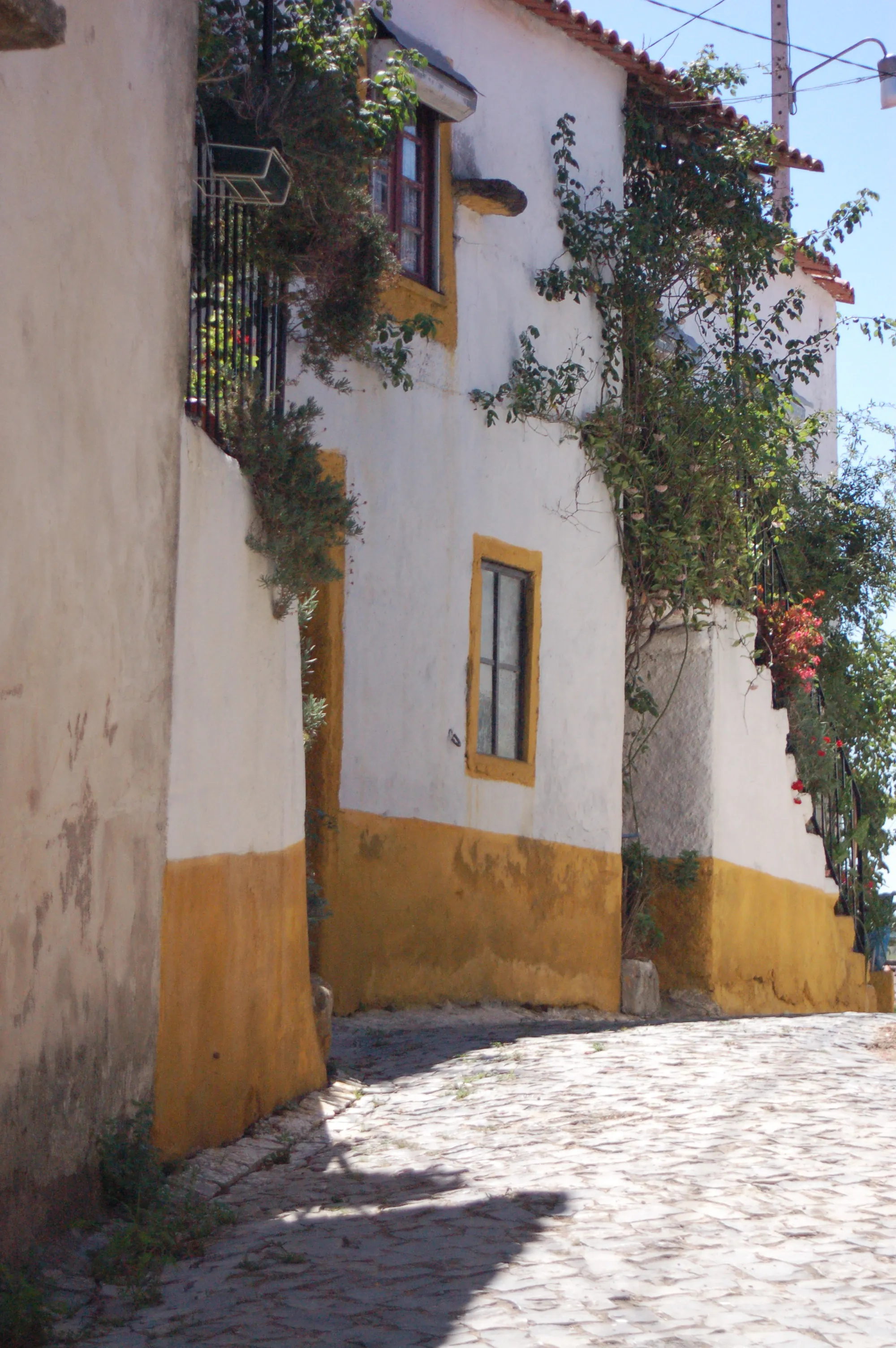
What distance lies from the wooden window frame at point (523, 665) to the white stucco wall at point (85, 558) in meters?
5.03

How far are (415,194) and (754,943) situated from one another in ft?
21.2

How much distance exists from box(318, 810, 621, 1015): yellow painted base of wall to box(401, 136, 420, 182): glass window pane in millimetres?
4197

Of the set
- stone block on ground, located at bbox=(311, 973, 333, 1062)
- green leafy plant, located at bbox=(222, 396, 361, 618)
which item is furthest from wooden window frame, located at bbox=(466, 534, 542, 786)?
green leafy plant, located at bbox=(222, 396, 361, 618)

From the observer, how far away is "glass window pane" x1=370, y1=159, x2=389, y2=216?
1013cm

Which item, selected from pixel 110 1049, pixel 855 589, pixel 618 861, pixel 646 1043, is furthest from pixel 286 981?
pixel 855 589

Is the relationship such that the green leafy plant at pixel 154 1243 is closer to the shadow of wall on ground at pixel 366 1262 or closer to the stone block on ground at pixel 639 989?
the shadow of wall on ground at pixel 366 1262

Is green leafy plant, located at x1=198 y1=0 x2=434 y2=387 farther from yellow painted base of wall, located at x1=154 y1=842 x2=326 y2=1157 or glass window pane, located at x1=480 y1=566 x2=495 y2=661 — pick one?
yellow painted base of wall, located at x1=154 y1=842 x2=326 y2=1157

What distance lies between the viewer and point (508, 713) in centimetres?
1107

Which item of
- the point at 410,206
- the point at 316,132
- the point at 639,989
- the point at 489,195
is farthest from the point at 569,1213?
the point at 489,195

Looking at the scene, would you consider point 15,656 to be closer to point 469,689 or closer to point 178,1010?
point 178,1010

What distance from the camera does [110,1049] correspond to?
4992mm

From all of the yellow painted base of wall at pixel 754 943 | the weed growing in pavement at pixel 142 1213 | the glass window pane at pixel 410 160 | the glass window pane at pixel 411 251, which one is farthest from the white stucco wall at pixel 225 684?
the yellow painted base of wall at pixel 754 943

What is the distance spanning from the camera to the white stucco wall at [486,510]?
984 centimetres

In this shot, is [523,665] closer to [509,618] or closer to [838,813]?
[509,618]
